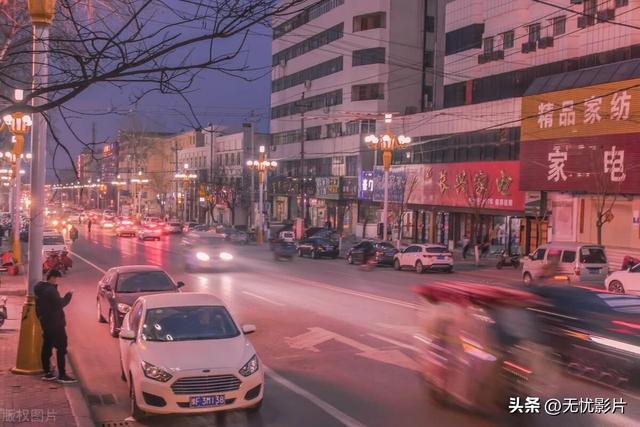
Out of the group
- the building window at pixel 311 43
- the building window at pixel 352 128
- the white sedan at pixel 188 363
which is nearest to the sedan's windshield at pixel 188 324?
the white sedan at pixel 188 363

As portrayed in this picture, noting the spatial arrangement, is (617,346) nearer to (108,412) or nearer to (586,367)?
(586,367)

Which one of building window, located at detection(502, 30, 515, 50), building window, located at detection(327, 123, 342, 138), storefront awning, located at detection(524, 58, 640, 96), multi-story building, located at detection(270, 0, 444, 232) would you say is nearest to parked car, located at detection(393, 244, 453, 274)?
storefront awning, located at detection(524, 58, 640, 96)

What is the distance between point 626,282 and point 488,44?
27480mm

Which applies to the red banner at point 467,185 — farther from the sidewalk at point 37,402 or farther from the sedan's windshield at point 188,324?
the sidewalk at point 37,402

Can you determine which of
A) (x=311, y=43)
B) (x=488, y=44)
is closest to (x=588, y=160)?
(x=488, y=44)

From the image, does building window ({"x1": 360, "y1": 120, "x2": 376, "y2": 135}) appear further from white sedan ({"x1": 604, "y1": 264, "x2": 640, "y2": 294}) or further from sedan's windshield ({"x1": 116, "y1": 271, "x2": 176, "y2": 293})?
sedan's windshield ({"x1": 116, "y1": 271, "x2": 176, "y2": 293})

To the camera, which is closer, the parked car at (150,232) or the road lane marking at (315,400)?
the road lane marking at (315,400)

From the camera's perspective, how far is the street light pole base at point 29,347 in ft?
36.7

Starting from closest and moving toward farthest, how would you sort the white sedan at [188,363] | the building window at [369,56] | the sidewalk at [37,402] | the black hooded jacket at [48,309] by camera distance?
the sidewalk at [37,402], the white sedan at [188,363], the black hooded jacket at [48,309], the building window at [369,56]

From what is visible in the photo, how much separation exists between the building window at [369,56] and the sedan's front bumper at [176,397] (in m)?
56.0

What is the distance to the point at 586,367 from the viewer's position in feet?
25.2

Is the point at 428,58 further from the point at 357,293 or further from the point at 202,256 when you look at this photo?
the point at 357,293

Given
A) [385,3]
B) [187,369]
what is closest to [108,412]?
[187,369]

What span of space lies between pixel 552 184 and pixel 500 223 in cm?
872
